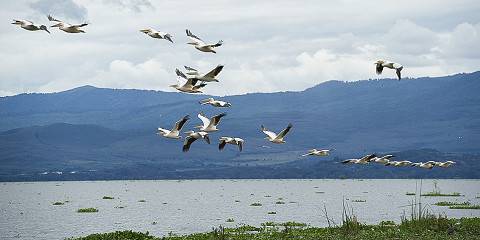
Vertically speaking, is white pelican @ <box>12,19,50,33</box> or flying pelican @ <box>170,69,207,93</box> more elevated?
white pelican @ <box>12,19,50,33</box>

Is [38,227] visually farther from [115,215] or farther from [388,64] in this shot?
[388,64]

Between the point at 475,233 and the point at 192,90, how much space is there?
76.7ft

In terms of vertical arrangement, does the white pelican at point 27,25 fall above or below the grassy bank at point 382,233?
above

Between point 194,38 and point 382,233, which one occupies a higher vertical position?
point 194,38

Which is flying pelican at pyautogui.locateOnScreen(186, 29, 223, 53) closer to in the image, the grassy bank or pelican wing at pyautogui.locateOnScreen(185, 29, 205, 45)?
pelican wing at pyautogui.locateOnScreen(185, 29, 205, 45)

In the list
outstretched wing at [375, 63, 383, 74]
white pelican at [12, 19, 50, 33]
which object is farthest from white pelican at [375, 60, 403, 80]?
white pelican at [12, 19, 50, 33]

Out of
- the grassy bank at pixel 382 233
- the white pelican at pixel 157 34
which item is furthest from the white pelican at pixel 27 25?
the grassy bank at pixel 382 233

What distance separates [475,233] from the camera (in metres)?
50.8

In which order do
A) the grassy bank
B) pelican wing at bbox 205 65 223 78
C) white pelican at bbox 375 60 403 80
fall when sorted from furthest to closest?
the grassy bank → white pelican at bbox 375 60 403 80 → pelican wing at bbox 205 65 223 78

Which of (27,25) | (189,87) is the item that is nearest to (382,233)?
(189,87)

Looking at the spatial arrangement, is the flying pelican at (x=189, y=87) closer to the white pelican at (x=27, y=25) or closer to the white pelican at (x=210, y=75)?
the white pelican at (x=210, y=75)

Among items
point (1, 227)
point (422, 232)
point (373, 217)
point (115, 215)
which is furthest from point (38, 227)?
point (422, 232)

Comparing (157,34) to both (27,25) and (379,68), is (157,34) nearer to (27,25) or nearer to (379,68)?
(27,25)

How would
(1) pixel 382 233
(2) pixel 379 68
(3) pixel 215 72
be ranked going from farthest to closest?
(1) pixel 382 233 → (2) pixel 379 68 → (3) pixel 215 72
